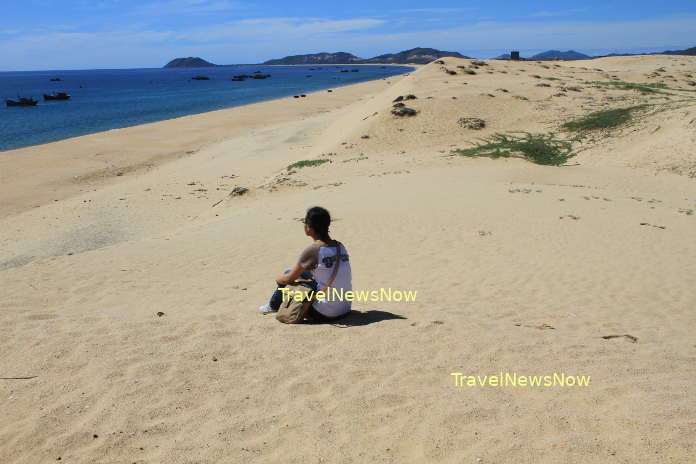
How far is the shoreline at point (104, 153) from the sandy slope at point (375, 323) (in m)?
2.64

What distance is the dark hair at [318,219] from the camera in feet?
17.5

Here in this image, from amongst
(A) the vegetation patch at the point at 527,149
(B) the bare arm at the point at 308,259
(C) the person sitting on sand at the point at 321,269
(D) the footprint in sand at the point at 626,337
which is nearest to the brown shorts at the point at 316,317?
(C) the person sitting on sand at the point at 321,269

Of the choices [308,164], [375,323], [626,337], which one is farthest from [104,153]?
[626,337]

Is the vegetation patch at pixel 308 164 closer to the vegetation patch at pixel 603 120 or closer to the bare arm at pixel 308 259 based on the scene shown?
the vegetation patch at pixel 603 120

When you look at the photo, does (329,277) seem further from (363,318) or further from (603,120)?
(603,120)

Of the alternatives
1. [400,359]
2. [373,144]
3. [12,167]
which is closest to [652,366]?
[400,359]

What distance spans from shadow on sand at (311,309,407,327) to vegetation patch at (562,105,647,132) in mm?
19939

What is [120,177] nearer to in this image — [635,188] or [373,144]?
[373,144]

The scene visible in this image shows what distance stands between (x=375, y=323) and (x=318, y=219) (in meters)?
1.34

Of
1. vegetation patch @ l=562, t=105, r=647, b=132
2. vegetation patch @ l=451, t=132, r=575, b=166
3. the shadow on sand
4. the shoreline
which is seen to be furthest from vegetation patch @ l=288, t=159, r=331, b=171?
the shadow on sand

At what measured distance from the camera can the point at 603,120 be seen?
75.7 ft

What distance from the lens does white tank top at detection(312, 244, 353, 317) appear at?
18.1 ft

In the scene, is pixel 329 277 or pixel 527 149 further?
pixel 527 149

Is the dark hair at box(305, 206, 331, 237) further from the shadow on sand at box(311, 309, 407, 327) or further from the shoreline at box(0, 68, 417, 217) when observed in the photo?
the shoreline at box(0, 68, 417, 217)
